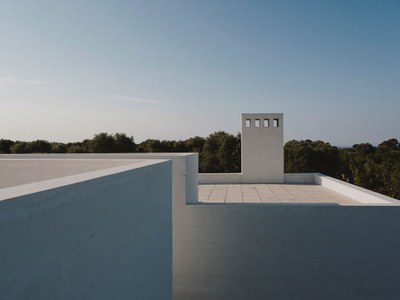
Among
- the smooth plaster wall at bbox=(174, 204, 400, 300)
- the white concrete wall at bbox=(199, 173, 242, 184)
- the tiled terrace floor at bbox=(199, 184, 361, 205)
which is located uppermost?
the white concrete wall at bbox=(199, 173, 242, 184)

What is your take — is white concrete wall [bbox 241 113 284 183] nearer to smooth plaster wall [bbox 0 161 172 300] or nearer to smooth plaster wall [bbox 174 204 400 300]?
smooth plaster wall [bbox 174 204 400 300]

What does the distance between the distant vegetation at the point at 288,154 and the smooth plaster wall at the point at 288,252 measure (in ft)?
52.6

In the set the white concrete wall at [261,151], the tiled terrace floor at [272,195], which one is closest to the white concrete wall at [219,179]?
the white concrete wall at [261,151]

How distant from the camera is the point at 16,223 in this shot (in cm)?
135

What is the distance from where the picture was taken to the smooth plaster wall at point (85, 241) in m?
1.36

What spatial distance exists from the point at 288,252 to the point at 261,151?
635 cm

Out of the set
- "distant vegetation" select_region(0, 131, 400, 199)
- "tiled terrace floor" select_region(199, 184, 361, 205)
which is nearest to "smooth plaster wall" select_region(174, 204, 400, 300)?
"tiled terrace floor" select_region(199, 184, 361, 205)

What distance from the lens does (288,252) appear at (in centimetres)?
568

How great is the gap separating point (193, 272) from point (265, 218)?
6.36ft

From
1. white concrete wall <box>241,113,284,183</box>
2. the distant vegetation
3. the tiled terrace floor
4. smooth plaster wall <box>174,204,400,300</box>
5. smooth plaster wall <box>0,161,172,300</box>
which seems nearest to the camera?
smooth plaster wall <box>0,161,172,300</box>

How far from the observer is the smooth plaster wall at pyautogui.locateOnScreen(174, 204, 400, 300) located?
5520 millimetres

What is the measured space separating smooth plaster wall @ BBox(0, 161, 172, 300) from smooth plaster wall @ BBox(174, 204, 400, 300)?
7.20 feet

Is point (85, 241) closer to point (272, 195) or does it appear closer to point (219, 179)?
point (272, 195)

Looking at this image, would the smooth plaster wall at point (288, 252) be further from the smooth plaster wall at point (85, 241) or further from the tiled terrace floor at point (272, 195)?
the smooth plaster wall at point (85, 241)
